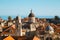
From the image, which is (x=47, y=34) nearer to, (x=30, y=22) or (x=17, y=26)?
(x=17, y=26)

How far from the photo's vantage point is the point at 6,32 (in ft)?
137

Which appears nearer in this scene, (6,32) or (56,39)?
(56,39)

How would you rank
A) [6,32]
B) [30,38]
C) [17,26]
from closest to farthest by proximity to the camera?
1. [30,38]
2. [17,26]
3. [6,32]

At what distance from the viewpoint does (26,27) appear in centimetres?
4266

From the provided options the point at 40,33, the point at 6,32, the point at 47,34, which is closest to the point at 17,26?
the point at 6,32

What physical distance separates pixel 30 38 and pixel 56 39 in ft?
13.8

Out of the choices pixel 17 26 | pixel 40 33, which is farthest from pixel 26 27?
pixel 40 33

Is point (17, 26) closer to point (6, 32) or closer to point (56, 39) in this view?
point (6, 32)

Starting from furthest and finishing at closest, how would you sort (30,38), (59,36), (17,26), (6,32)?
(6,32), (17,26), (59,36), (30,38)

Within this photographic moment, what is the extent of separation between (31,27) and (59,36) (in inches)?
387

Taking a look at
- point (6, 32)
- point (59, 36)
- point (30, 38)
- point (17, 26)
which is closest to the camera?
point (30, 38)

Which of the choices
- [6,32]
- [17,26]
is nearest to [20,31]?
[17,26]

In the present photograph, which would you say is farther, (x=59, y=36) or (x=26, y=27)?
(x=26, y=27)

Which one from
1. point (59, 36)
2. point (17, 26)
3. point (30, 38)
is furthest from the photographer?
point (17, 26)
